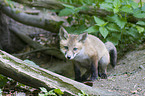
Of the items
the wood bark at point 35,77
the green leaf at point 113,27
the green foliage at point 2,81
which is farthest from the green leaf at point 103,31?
the green foliage at point 2,81

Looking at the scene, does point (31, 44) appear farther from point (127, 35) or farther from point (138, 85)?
point (138, 85)

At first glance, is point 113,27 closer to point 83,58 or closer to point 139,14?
point 139,14

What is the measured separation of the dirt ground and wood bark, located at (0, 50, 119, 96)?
1.31ft

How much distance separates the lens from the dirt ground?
327 cm

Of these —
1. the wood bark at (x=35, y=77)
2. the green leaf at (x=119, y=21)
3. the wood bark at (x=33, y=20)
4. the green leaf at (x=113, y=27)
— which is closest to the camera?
the wood bark at (x=35, y=77)

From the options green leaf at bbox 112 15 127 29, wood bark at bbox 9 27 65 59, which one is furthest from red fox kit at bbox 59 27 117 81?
wood bark at bbox 9 27 65 59

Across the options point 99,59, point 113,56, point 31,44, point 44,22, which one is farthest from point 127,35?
point 31,44

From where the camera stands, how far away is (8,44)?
24.7ft

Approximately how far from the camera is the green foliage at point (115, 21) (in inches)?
207

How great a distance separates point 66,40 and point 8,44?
4067 mm

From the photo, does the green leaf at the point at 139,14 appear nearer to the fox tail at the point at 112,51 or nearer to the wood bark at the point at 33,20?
the fox tail at the point at 112,51

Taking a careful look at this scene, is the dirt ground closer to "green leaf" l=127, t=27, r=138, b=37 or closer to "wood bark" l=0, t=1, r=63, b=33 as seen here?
"green leaf" l=127, t=27, r=138, b=37

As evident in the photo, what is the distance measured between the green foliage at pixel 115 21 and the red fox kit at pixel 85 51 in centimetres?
52

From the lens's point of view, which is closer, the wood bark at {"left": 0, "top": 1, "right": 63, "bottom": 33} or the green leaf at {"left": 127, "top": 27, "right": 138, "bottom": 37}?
the green leaf at {"left": 127, "top": 27, "right": 138, "bottom": 37}
